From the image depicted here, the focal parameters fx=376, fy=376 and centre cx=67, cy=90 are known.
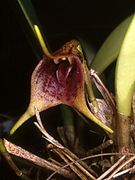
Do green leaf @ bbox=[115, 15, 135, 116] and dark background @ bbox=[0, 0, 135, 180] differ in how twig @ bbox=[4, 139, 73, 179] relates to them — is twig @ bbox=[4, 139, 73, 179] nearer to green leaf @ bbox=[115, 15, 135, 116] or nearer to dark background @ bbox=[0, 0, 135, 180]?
green leaf @ bbox=[115, 15, 135, 116]

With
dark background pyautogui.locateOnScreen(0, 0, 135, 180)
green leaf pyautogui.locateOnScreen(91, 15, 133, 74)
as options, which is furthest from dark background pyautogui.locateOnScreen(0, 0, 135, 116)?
green leaf pyautogui.locateOnScreen(91, 15, 133, 74)

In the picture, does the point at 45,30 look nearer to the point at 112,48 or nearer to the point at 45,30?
the point at 45,30

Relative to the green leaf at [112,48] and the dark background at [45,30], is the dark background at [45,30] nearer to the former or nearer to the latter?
the dark background at [45,30]

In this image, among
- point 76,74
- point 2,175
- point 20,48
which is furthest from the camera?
point 20,48

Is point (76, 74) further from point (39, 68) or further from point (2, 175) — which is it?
point (2, 175)

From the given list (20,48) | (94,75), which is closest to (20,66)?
(20,48)

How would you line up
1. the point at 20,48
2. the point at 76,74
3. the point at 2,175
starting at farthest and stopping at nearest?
the point at 20,48, the point at 2,175, the point at 76,74

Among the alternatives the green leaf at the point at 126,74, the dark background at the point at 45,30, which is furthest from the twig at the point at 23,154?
the dark background at the point at 45,30
